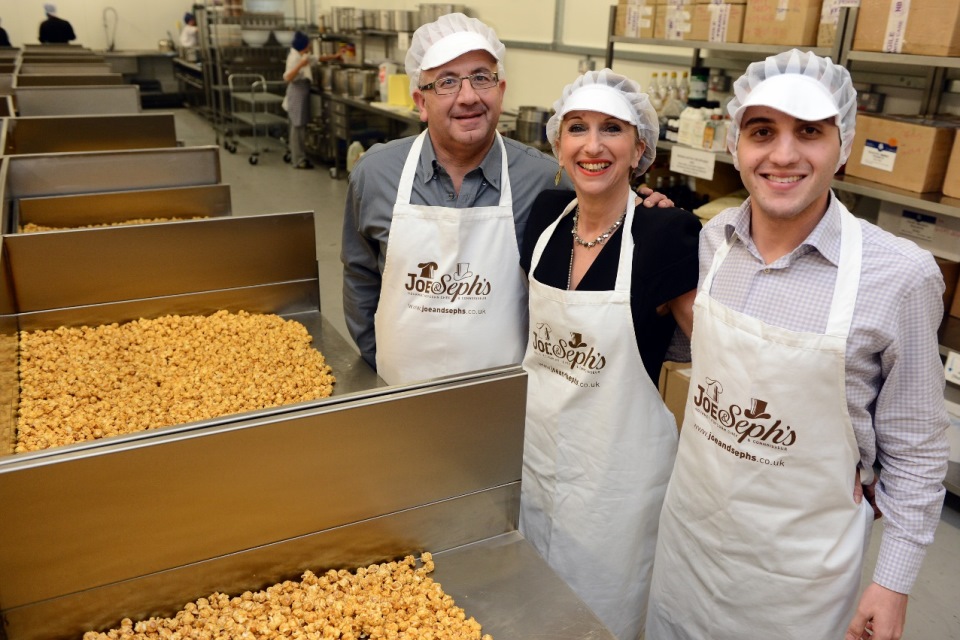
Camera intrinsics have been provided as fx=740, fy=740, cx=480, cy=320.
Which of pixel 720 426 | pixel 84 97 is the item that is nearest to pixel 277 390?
pixel 720 426

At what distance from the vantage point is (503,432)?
1415mm

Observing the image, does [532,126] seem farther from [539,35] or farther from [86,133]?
[86,133]

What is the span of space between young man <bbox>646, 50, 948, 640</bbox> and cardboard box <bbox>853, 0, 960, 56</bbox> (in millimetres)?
1465

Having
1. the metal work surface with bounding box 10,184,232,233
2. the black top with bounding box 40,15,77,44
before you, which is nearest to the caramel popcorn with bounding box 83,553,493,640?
the metal work surface with bounding box 10,184,232,233

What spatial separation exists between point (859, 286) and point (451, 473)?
78 cm

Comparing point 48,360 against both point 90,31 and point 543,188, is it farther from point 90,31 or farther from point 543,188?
point 90,31

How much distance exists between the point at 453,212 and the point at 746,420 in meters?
0.86

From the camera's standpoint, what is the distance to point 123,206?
3070mm

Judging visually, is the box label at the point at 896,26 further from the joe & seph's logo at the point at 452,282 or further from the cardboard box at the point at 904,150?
the joe & seph's logo at the point at 452,282

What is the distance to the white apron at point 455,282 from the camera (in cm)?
185

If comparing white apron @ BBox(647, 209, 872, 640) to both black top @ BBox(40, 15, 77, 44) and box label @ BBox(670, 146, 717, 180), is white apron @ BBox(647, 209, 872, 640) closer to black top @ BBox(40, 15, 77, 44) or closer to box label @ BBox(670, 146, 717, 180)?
box label @ BBox(670, 146, 717, 180)

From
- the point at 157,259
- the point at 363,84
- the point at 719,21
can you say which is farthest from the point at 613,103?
the point at 363,84

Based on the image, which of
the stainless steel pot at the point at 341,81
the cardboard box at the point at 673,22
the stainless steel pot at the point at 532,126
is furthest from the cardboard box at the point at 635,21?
the stainless steel pot at the point at 341,81

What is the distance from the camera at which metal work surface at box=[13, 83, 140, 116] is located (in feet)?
15.4
